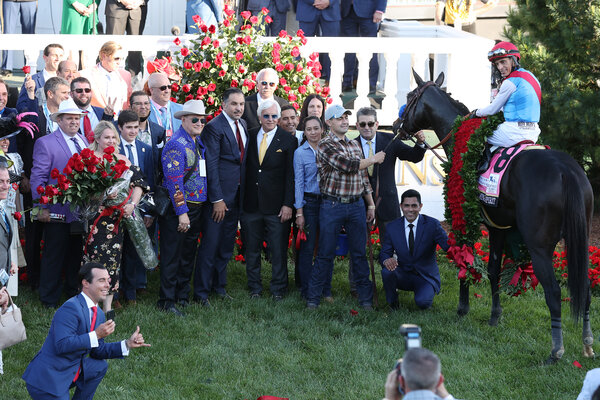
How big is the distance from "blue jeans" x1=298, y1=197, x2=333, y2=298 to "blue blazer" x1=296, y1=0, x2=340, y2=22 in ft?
18.5

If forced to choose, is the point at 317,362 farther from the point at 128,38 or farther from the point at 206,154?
the point at 128,38

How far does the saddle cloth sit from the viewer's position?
300 inches

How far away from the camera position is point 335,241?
866 cm

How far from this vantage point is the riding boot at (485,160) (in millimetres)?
7859

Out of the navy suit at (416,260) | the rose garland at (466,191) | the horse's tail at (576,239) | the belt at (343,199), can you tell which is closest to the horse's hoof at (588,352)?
the horse's tail at (576,239)

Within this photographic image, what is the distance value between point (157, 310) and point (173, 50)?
434cm

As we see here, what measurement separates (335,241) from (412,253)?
808mm

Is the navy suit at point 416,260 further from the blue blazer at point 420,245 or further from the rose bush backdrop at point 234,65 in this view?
the rose bush backdrop at point 234,65

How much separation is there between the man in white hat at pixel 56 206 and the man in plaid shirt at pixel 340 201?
2.42 meters

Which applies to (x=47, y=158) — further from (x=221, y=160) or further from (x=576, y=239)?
(x=576, y=239)

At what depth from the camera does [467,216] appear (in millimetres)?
8016

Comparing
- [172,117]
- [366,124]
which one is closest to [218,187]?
[172,117]

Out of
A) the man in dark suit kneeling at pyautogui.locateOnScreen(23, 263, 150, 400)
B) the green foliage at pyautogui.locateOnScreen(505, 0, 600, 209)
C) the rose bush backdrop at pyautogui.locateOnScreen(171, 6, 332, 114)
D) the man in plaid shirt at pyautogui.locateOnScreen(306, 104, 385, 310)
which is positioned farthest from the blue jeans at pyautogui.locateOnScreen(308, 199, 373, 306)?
the green foliage at pyautogui.locateOnScreen(505, 0, 600, 209)

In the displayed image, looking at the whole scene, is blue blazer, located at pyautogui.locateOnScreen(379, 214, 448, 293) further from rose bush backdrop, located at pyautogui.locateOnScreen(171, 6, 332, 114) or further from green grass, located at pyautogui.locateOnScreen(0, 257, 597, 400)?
rose bush backdrop, located at pyautogui.locateOnScreen(171, 6, 332, 114)
